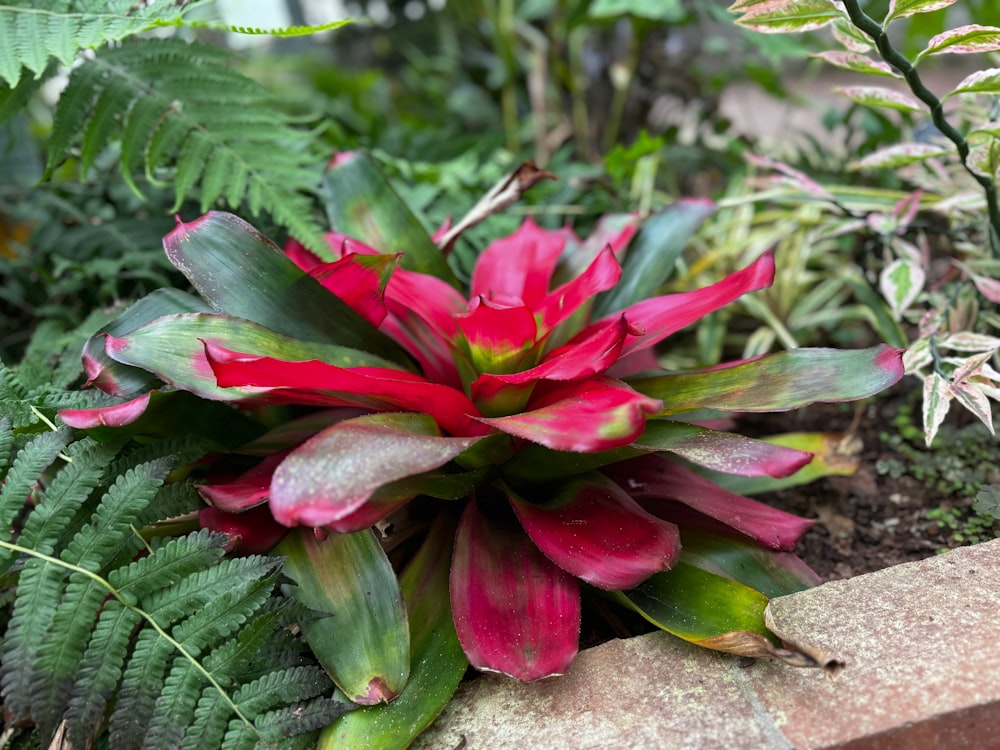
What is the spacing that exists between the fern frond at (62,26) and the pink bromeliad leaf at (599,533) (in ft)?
2.35

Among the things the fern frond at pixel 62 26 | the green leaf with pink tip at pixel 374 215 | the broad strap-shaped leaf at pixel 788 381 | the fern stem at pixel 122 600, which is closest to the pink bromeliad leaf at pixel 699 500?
the broad strap-shaped leaf at pixel 788 381

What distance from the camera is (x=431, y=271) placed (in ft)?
3.58

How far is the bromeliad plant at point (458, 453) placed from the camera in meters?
0.72

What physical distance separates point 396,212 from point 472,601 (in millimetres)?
Answer: 594

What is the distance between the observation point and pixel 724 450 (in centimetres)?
75

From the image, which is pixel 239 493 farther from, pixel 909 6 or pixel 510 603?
pixel 909 6

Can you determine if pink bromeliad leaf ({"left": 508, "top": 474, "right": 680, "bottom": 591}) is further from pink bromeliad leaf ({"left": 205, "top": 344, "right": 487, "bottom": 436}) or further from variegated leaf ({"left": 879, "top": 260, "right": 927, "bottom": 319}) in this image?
variegated leaf ({"left": 879, "top": 260, "right": 927, "bottom": 319})

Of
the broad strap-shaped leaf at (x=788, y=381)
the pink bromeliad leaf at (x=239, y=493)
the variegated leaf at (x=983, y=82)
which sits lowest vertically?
the broad strap-shaped leaf at (x=788, y=381)

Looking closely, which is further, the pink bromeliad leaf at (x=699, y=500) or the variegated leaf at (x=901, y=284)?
the variegated leaf at (x=901, y=284)

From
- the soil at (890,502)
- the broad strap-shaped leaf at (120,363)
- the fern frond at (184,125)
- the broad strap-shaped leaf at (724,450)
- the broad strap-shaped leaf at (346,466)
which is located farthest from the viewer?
the fern frond at (184,125)

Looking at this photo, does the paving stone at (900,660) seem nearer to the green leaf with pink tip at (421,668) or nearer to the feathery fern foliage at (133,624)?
the green leaf with pink tip at (421,668)

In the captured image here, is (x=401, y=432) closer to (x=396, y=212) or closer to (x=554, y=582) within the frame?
(x=554, y=582)

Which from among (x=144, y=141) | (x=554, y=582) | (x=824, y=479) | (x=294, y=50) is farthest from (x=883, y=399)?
(x=294, y=50)

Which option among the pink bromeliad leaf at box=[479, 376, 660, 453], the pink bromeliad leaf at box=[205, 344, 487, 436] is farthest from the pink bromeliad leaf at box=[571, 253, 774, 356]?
the pink bromeliad leaf at box=[205, 344, 487, 436]
